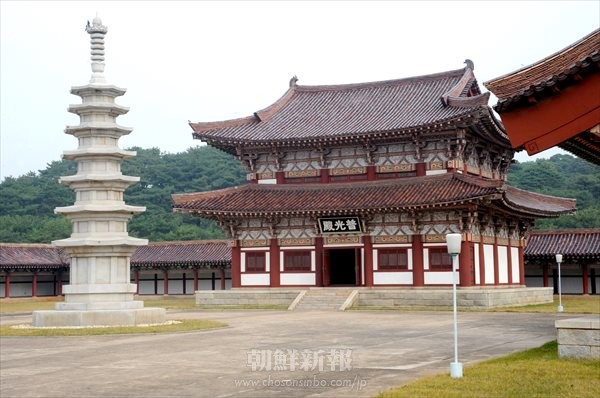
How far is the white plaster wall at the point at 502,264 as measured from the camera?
44.6m

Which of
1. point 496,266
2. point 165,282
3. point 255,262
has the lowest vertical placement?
point 165,282

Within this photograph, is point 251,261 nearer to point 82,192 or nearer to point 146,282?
point 82,192

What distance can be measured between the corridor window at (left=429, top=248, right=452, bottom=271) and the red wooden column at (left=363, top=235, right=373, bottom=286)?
3.33 metres

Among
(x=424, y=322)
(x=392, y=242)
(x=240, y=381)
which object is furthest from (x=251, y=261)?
(x=240, y=381)

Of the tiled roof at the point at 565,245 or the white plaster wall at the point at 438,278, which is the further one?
the tiled roof at the point at 565,245

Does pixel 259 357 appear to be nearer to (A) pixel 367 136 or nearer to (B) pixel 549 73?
(B) pixel 549 73

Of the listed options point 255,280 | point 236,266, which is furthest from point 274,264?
point 236,266

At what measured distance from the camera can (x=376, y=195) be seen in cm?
4206

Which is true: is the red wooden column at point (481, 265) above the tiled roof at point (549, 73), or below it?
below

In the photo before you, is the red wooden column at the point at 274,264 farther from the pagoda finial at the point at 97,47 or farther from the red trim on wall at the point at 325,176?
the pagoda finial at the point at 97,47

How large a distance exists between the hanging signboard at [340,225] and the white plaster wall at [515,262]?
10.3 metres

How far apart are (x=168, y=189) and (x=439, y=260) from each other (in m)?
75.7

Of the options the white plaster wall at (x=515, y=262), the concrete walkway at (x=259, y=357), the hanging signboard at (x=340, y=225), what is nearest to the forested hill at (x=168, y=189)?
the white plaster wall at (x=515, y=262)

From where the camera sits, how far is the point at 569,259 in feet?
158
